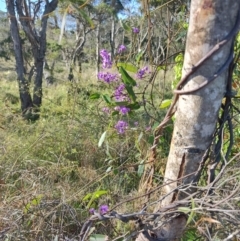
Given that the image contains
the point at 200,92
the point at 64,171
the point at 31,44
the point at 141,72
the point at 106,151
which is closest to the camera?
the point at 200,92

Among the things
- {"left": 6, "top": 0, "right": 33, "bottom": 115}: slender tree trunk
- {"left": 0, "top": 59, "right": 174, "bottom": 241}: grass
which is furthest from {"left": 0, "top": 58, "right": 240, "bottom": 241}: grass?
{"left": 6, "top": 0, "right": 33, "bottom": 115}: slender tree trunk

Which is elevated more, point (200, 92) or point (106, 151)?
point (200, 92)

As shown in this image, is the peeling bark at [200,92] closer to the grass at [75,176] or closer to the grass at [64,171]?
the grass at [75,176]

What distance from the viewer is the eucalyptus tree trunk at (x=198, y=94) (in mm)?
586

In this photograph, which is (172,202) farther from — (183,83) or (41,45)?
(41,45)

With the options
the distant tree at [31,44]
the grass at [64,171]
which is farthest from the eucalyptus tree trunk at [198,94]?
the distant tree at [31,44]

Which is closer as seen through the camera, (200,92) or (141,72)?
(200,92)

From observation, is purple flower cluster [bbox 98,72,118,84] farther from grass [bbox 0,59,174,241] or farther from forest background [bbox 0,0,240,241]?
grass [bbox 0,59,174,241]

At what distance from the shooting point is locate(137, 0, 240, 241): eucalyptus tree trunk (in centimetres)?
59

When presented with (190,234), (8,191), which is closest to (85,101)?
(8,191)

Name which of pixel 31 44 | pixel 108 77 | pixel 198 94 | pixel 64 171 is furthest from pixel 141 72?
pixel 31 44

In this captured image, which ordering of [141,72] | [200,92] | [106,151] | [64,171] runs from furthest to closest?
[64,171]
[141,72]
[106,151]
[200,92]

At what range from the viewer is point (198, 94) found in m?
0.63

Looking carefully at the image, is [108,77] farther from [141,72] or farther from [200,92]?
[200,92]
